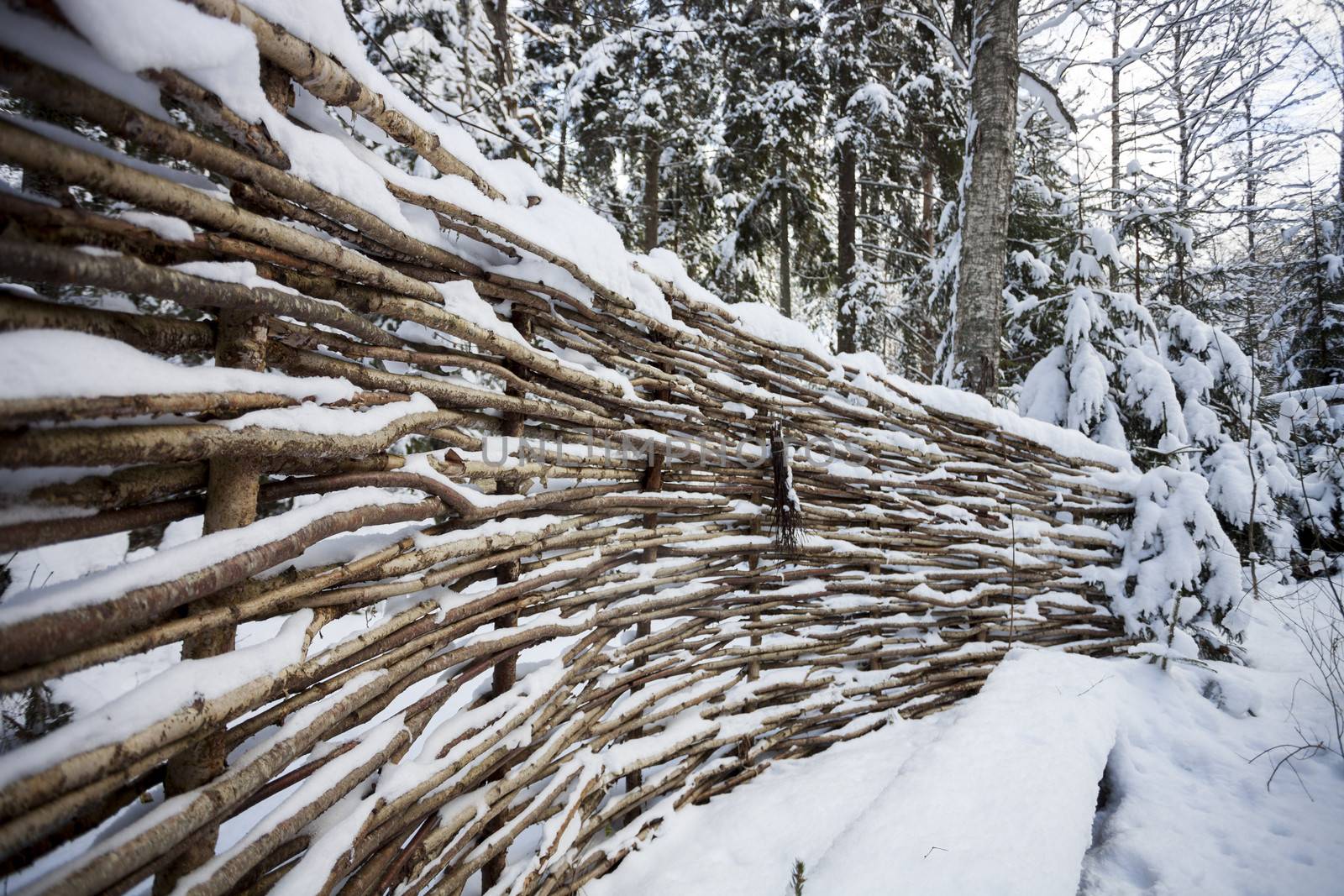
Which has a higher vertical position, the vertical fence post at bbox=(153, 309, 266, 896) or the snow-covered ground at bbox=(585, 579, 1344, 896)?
the vertical fence post at bbox=(153, 309, 266, 896)

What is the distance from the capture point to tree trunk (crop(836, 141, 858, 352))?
7.88 meters

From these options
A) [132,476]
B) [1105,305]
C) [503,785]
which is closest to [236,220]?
[132,476]

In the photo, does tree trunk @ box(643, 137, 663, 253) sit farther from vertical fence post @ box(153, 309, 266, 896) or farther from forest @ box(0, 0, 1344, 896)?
vertical fence post @ box(153, 309, 266, 896)

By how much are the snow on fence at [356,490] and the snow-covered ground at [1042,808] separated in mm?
243

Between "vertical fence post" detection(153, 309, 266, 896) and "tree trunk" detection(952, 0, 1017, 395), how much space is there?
4.27 meters

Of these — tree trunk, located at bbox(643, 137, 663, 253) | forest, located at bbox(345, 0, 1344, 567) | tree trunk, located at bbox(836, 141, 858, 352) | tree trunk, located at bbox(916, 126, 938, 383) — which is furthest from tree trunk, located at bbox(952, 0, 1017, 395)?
tree trunk, located at bbox(643, 137, 663, 253)

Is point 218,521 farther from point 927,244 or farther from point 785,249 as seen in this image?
point 785,249

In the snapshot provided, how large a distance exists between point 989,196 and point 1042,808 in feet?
12.9

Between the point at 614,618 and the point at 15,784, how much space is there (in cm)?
133

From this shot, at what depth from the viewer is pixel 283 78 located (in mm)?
907

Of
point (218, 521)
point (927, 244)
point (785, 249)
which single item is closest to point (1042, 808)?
point (218, 521)

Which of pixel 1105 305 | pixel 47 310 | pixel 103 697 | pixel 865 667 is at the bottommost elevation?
pixel 103 697

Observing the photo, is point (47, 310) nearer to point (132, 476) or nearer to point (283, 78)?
point (132, 476)

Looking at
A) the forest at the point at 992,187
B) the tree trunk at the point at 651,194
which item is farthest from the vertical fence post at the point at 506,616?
the tree trunk at the point at 651,194
